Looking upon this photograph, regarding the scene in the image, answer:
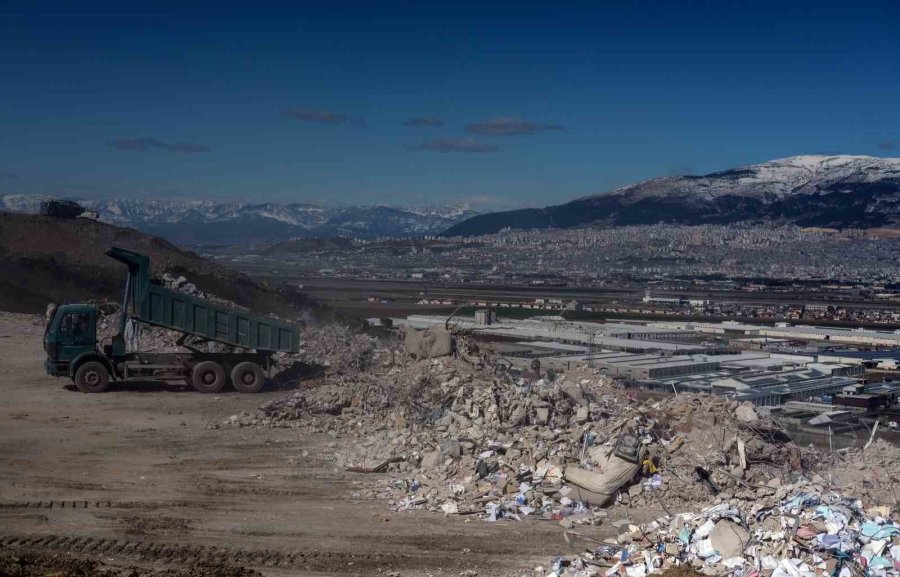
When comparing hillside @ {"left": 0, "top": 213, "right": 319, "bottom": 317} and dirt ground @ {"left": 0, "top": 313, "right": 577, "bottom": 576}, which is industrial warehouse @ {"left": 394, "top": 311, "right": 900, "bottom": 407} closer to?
hillside @ {"left": 0, "top": 213, "right": 319, "bottom": 317}

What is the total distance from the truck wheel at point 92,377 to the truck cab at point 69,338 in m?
0.17

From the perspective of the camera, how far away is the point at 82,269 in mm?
37219

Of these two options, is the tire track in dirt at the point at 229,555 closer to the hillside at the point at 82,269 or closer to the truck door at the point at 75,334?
the truck door at the point at 75,334

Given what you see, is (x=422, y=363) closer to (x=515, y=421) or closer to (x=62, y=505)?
(x=515, y=421)

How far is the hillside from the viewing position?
35.2 m

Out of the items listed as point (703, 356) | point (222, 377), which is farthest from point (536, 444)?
point (703, 356)

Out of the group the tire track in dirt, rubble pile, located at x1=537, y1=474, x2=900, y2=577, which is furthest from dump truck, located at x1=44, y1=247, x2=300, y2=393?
rubble pile, located at x1=537, y1=474, x2=900, y2=577

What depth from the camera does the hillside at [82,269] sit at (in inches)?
1384

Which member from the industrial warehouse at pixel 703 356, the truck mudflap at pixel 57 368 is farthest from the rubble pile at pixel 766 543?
the truck mudflap at pixel 57 368

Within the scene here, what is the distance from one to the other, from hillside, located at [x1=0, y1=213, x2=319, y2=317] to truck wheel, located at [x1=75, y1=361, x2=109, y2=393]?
662 inches

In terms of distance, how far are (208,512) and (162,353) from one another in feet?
28.5

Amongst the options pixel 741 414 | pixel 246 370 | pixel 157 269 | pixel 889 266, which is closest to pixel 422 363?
pixel 246 370

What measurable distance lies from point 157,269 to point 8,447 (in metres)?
23.9

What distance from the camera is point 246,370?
63.7 feet
